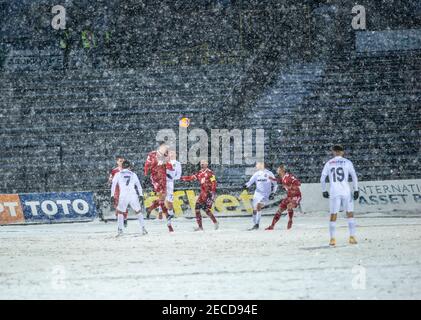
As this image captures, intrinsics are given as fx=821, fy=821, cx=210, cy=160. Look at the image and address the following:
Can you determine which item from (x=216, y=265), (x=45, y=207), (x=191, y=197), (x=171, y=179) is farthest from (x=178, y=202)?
(x=216, y=265)

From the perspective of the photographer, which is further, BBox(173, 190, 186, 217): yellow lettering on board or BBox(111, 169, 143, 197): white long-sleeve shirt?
BBox(173, 190, 186, 217): yellow lettering on board

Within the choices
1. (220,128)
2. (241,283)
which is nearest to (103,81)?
(220,128)

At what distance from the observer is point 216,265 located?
1222 centimetres

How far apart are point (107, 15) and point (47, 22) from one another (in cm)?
263

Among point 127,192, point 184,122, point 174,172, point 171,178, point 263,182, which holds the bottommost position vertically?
point 127,192

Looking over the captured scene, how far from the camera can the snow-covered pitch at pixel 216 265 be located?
368 inches

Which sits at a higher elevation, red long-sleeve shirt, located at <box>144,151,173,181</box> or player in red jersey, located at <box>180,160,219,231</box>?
red long-sleeve shirt, located at <box>144,151,173,181</box>

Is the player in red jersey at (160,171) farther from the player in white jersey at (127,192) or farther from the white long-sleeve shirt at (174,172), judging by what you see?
the player in white jersey at (127,192)

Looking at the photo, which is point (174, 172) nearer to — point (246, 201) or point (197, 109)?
point (246, 201)

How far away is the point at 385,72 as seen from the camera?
33531mm

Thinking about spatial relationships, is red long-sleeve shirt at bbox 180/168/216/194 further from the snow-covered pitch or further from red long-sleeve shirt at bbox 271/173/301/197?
red long-sleeve shirt at bbox 271/173/301/197


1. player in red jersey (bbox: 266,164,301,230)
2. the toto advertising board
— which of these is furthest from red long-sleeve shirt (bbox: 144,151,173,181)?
the toto advertising board

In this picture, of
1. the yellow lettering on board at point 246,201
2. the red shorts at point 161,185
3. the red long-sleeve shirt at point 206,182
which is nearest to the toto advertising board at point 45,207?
the yellow lettering on board at point 246,201

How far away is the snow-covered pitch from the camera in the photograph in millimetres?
9344
